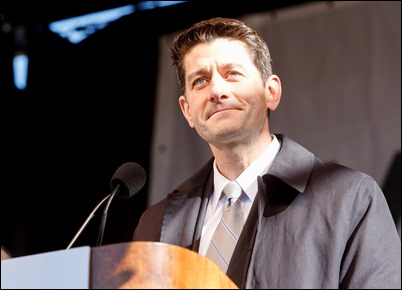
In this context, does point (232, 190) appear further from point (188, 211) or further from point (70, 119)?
point (70, 119)

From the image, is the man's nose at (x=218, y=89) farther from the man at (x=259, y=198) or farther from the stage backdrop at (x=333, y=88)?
the stage backdrop at (x=333, y=88)

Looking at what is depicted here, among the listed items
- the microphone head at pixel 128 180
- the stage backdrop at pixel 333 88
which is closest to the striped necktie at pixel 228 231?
the microphone head at pixel 128 180

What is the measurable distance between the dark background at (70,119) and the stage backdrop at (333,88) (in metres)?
0.29

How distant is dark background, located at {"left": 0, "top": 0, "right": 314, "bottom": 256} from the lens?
4605 millimetres

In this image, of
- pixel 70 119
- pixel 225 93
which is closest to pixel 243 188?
pixel 225 93

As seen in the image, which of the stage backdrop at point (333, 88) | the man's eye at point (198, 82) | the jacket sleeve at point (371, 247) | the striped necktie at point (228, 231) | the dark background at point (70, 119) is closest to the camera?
the jacket sleeve at point (371, 247)

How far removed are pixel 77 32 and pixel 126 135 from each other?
0.70 metres

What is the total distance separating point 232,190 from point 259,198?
0.19m

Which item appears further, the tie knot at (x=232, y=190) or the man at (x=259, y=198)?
the tie knot at (x=232, y=190)

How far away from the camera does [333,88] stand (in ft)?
13.2

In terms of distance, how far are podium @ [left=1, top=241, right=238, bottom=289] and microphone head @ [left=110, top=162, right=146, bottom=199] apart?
680 mm

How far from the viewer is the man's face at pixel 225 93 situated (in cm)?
247

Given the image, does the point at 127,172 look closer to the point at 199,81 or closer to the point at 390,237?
the point at 199,81

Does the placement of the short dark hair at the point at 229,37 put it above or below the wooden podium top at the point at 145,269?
above
